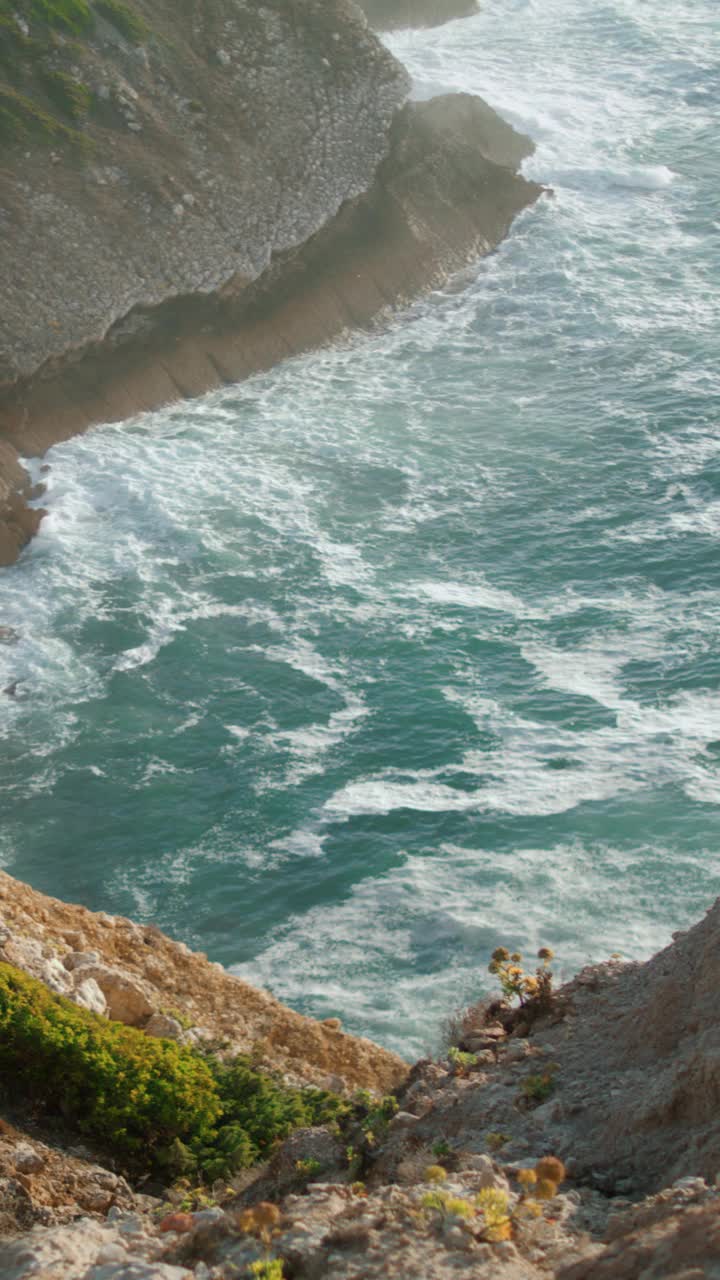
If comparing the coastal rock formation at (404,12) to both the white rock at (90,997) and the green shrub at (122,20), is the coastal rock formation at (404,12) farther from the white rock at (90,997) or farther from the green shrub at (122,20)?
the white rock at (90,997)

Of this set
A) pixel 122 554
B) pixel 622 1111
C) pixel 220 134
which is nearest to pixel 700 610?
pixel 122 554

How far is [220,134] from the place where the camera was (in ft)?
122

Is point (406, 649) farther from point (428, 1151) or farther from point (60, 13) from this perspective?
point (60, 13)

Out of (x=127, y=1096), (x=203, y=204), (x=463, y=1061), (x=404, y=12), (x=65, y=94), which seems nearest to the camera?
(x=127, y=1096)

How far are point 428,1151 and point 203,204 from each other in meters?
30.1

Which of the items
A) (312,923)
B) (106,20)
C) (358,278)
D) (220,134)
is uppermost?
(106,20)

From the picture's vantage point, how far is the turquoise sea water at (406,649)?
66.0ft

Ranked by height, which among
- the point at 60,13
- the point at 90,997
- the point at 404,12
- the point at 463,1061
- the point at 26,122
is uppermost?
the point at 404,12

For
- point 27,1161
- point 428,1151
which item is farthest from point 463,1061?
point 27,1161

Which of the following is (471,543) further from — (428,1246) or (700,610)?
(428,1246)

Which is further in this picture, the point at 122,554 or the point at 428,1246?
the point at 122,554

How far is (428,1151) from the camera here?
12.1 metres

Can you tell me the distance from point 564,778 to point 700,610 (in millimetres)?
6241

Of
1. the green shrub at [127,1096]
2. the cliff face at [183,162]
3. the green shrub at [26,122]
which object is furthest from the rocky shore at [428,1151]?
the green shrub at [26,122]
